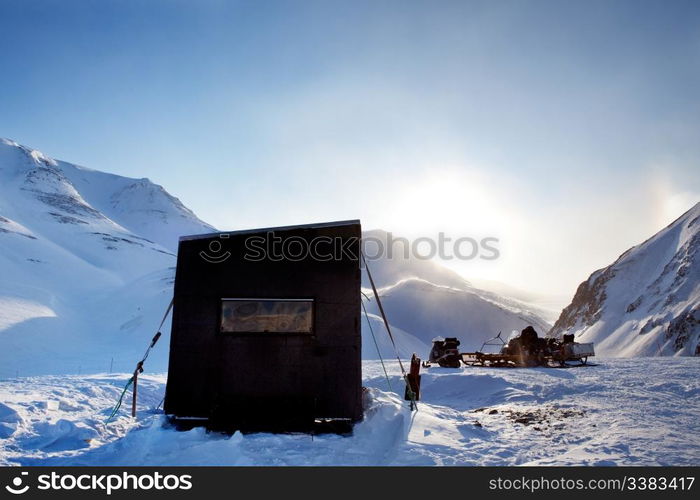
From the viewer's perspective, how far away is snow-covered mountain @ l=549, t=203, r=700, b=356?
36.8 m

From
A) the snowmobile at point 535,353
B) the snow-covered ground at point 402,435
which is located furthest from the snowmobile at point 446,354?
the snow-covered ground at point 402,435

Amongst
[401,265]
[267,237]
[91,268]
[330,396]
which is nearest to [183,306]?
[267,237]

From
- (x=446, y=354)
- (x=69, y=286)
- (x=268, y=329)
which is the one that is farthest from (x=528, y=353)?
(x=69, y=286)

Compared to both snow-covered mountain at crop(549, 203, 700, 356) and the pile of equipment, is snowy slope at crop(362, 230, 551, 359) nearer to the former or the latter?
snow-covered mountain at crop(549, 203, 700, 356)

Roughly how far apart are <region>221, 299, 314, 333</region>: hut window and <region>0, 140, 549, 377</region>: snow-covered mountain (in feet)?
72.7

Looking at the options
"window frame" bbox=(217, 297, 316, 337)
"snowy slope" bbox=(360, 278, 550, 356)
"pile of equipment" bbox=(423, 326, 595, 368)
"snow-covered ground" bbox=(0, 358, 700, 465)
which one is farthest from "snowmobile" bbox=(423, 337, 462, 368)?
"snowy slope" bbox=(360, 278, 550, 356)

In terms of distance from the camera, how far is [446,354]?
27.3m

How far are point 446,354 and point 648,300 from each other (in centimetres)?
2970

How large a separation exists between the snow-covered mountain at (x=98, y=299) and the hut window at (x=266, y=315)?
2214 centimetres

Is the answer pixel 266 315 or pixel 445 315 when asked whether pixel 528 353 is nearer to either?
pixel 266 315

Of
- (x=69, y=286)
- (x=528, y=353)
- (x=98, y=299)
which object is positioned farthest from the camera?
(x=69, y=286)

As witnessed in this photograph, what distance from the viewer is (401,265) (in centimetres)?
11431
